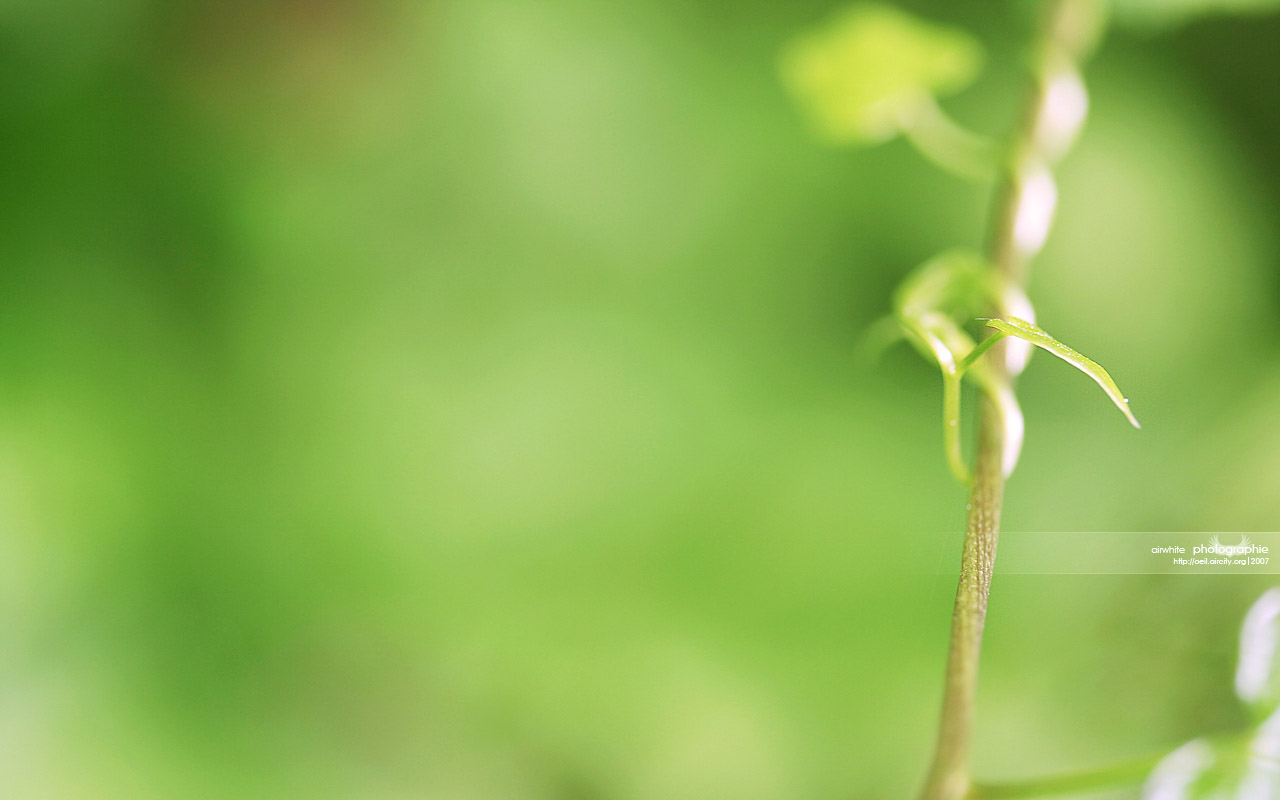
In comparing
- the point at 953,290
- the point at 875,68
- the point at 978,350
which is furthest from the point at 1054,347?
the point at 875,68

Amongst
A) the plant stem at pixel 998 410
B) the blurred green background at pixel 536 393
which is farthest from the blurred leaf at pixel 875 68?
the blurred green background at pixel 536 393

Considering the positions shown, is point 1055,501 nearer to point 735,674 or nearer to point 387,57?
point 735,674

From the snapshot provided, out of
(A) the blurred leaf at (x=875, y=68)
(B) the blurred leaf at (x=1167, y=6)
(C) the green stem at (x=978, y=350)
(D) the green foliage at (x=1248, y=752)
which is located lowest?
(D) the green foliage at (x=1248, y=752)

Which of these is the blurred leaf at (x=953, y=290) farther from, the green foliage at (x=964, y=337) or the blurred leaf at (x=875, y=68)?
the blurred leaf at (x=875, y=68)

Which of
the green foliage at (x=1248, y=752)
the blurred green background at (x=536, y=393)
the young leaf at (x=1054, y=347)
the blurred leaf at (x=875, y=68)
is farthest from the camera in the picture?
the blurred green background at (x=536, y=393)

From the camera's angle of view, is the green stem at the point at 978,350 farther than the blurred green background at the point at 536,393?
No

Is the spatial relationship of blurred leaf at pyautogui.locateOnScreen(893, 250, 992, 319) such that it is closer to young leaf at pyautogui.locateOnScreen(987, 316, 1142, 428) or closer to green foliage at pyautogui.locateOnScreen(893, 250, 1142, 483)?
green foliage at pyautogui.locateOnScreen(893, 250, 1142, 483)

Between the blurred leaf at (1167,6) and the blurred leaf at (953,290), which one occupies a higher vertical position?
the blurred leaf at (1167,6)

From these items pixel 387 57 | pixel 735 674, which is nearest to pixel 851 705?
pixel 735 674
